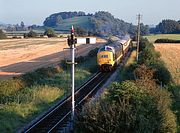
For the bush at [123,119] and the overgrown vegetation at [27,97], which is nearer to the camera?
the bush at [123,119]

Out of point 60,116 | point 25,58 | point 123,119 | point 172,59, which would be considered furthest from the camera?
point 25,58

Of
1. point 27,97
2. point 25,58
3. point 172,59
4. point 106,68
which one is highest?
point 27,97

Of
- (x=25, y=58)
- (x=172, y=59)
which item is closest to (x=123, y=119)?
(x=172, y=59)

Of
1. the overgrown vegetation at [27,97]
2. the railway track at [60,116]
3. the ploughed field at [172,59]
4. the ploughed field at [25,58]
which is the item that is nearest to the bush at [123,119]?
the railway track at [60,116]

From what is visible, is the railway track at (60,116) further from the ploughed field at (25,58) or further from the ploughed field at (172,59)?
the ploughed field at (25,58)

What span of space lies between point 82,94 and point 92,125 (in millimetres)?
14443

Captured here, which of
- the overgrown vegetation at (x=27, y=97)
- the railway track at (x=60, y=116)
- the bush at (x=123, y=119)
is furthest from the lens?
the overgrown vegetation at (x=27, y=97)

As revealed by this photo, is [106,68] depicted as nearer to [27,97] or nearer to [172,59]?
[27,97]

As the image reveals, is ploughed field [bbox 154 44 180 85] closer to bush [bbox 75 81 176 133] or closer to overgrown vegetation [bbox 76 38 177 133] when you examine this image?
overgrown vegetation [bbox 76 38 177 133]

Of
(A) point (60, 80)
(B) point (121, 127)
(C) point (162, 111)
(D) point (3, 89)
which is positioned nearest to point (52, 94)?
(D) point (3, 89)

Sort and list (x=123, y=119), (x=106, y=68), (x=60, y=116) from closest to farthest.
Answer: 1. (x=123, y=119)
2. (x=60, y=116)
3. (x=106, y=68)

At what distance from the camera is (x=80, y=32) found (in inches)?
6191

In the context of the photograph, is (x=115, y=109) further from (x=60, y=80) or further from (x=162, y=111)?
(x=60, y=80)

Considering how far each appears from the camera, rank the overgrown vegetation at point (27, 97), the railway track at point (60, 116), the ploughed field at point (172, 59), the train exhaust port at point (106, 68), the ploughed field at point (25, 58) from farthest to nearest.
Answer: the ploughed field at point (25, 58) → the ploughed field at point (172, 59) → the train exhaust port at point (106, 68) → the overgrown vegetation at point (27, 97) → the railway track at point (60, 116)
